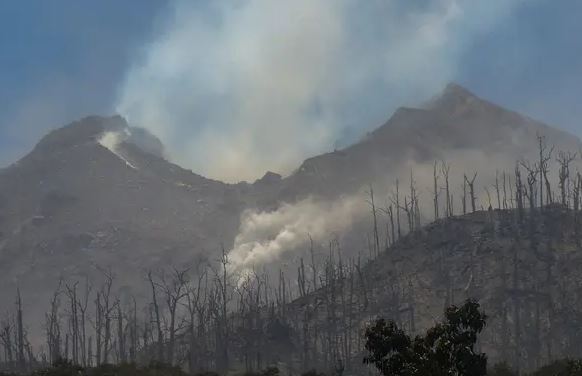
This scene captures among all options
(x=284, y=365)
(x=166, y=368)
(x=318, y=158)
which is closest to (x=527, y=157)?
(x=318, y=158)

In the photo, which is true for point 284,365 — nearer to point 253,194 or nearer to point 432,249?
point 432,249

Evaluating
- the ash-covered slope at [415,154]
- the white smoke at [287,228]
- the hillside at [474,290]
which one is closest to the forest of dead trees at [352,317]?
the hillside at [474,290]

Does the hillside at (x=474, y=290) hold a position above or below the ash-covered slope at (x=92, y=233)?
below

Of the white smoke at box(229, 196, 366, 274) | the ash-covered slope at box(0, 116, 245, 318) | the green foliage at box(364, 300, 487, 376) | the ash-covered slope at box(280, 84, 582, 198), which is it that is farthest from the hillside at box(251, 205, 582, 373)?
the ash-covered slope at box(280, 84, 582, 198)

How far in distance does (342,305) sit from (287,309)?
812cm

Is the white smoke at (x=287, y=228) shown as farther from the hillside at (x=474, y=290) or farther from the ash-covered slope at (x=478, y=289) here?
the hillside at (x=474, y=290)

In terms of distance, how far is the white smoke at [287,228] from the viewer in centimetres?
15288

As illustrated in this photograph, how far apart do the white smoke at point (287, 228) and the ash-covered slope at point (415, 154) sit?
29.1 ft

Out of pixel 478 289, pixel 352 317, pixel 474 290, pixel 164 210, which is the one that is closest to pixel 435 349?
pixel 474 290

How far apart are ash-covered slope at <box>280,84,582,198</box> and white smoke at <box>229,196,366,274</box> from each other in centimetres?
886

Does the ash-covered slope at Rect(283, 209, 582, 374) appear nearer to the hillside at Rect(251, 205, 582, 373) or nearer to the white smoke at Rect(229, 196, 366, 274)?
the hillside at Rect(251, 205, 582, 373)

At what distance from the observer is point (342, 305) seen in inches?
3105

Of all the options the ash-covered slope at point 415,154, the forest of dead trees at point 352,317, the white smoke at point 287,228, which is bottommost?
the forest of dead trees at point 352,317

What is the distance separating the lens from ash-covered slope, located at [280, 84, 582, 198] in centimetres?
17588
